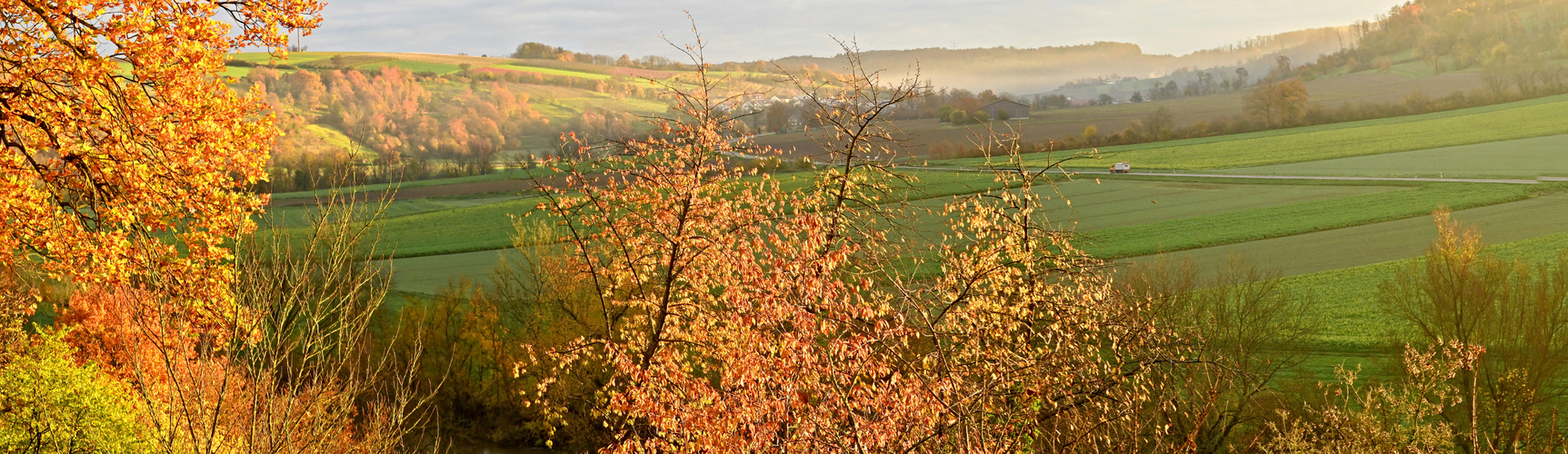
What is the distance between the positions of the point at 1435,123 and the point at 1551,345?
5394cm

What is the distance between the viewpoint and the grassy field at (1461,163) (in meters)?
58.2

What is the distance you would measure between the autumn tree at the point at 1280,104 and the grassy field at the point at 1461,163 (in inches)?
814

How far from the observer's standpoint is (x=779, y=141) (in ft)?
254

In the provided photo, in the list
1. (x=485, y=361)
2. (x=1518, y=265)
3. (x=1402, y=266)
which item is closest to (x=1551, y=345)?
(x=1518, y=265)

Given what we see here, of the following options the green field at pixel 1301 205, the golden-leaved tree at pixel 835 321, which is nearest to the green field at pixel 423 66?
the green field at pixel 1301 205

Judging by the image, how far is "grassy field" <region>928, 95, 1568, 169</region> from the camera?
225 ft

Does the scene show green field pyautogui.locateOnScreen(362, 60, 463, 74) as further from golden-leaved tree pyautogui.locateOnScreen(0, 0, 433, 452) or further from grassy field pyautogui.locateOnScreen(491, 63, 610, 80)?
golden-leaved tree pyautogui.locateOnScreen(0, 0, 433, 452)

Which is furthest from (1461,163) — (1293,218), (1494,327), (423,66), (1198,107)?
(423,66)

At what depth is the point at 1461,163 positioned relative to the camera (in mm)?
60719

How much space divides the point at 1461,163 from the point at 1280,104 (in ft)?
95.1

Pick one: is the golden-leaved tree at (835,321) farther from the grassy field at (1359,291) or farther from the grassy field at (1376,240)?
A: the grassy field at (1376,240)

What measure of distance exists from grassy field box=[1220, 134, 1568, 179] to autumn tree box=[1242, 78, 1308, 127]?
2067cm

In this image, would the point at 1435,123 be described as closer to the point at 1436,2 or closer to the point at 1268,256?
the point at 1268,256

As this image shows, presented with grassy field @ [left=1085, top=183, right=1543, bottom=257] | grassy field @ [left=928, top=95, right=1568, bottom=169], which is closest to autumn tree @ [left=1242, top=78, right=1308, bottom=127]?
grassy field @ [left=928, top=95, right=1568, bottom=169]
